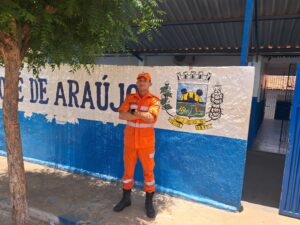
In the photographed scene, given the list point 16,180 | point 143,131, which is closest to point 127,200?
point 143,131

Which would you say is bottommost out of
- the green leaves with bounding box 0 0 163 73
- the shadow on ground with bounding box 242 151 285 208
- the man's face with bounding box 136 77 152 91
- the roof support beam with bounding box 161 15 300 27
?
the shadow on ground with bounding box 242 151 285 208

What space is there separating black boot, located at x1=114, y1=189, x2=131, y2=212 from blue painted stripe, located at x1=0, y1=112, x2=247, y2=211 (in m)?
0.75

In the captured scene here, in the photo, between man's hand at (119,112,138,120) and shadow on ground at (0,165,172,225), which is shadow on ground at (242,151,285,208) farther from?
man's hand at (119,112,138,120)

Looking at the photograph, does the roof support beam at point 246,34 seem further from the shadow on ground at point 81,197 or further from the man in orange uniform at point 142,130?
the shadow on ground at point 81,197

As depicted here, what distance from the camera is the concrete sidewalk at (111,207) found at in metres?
3.80

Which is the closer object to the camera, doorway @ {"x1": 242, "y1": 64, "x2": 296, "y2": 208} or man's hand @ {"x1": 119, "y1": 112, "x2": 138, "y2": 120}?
man's hand @ {"x1": 119, "y1": 112, "x2": 138, "y2": 120}

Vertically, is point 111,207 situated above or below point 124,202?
below

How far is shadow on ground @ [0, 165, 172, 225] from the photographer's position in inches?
151

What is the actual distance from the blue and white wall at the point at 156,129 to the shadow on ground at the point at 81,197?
0.30 m

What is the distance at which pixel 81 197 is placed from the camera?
4.39 metres

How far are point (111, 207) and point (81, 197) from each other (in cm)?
60

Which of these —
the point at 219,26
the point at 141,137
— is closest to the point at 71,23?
the point at 141,137

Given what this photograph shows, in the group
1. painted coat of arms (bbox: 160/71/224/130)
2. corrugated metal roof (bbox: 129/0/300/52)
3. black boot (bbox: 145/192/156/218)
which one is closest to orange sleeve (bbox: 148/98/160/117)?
painted coat of arms (bbox: 160/71/224/130)

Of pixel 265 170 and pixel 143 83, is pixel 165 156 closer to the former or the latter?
pixel 143 83
